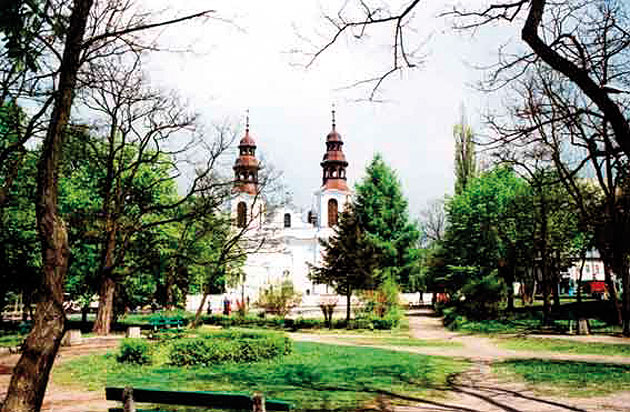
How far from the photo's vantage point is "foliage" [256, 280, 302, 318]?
3669cm

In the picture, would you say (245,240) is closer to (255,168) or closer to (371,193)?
(255,168)

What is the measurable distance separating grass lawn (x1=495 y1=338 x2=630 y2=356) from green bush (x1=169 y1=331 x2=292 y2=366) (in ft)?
29.6

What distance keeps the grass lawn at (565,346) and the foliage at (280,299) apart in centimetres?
1589

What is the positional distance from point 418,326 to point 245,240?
11309mm

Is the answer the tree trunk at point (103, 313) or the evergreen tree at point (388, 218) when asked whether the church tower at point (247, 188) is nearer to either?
the tree trunk at point (103, 313)

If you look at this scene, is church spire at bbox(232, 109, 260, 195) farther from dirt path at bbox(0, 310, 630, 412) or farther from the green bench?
dirt path at bbox(0, 310, 630, 412)

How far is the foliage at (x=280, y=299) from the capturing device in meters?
36.7

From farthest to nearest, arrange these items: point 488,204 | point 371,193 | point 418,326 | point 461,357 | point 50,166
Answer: point 371,193
point 488,204
point 418,326
point 461,357
point 50,166

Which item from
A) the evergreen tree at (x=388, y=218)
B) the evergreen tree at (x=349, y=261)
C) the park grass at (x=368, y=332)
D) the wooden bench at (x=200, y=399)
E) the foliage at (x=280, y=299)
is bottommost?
the park grass at (x=368, y=332)

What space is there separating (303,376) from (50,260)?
7.58 metres

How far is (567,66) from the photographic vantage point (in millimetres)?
6234

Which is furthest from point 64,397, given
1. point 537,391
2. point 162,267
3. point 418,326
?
point 418,326

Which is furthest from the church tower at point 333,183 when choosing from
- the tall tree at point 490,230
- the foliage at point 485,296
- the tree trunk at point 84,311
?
the tree trunk at point 84,311

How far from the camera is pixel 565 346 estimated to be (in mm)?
20734
